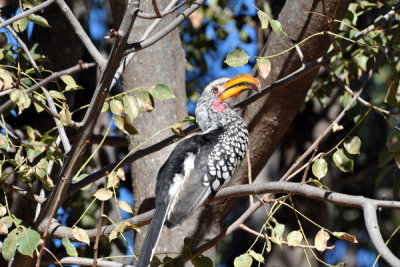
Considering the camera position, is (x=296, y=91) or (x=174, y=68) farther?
(x=174, y=68)

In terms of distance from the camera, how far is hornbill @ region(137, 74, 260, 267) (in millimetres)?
2914

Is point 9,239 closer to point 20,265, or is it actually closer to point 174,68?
point 20,265

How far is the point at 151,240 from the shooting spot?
105 inches

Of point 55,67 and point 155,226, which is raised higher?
point 55,67

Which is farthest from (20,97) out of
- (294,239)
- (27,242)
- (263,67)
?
(294,239)

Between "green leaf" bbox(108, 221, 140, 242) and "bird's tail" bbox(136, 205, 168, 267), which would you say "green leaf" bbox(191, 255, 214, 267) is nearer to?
"bird's tail" bbox(136, 205, 168, 267)

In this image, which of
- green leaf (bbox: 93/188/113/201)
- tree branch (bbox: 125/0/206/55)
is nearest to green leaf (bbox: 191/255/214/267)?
green leaf (bbox: 93/188/113/201)

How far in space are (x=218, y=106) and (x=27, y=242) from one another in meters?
1.92

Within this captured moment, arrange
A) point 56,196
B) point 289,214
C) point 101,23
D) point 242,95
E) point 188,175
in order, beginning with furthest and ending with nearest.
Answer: point 101,23, point 289,214, point 242,95, point 188,175, point 56,196

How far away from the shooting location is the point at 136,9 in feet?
6.81

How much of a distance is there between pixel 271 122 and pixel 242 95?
0.28 m

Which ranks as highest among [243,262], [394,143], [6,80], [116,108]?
[6,80]

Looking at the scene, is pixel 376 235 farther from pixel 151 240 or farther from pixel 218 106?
pixel 218 106

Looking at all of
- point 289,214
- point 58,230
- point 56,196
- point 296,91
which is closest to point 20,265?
point 58,230
